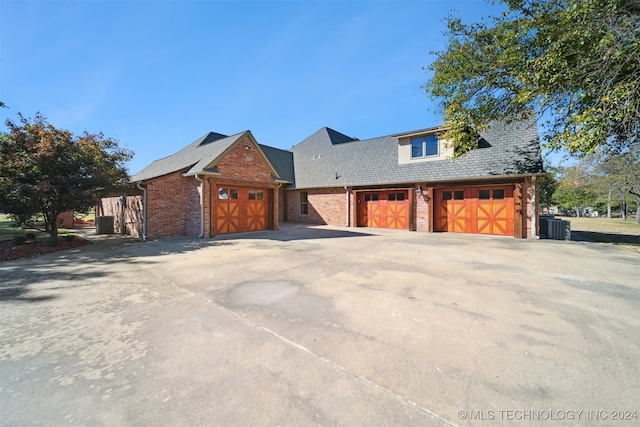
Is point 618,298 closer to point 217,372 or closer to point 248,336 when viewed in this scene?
point 248,336

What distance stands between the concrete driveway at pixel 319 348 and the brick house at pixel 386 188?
6894 millimetres

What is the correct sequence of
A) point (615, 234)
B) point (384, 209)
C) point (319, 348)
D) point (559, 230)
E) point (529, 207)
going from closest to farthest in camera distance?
1. point (319, 348)
2. point (529, 207)
3. point (559, 230)
4. point (615, 234)
5. point (384, 209)

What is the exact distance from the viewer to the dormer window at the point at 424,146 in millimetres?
15053

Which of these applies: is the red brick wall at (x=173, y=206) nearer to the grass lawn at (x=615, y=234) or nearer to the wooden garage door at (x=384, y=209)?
the wooden garage door at (x=384, y=209)

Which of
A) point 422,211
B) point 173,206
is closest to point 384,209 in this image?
point 422,211

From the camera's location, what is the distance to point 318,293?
15.1 ft

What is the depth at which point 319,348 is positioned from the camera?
9.39ft

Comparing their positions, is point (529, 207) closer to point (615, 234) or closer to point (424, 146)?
point (424, 146)

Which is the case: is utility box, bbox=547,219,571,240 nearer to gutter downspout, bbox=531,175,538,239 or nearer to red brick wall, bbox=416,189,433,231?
gutter downspout, bbox=531,175,538,239

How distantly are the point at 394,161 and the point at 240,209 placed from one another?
404 inches

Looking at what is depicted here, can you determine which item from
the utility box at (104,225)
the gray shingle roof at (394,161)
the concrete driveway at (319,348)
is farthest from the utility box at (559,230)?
the utility box at (104,225)

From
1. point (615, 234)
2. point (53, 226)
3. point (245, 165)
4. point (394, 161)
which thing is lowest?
point (615, 234)

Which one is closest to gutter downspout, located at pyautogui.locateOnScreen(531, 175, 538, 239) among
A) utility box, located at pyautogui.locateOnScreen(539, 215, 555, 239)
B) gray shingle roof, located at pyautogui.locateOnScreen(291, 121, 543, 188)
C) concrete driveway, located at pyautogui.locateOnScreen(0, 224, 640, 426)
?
gray shingle roof, located at pyautogui.locateOnScreen(291, 121, 543, 188)

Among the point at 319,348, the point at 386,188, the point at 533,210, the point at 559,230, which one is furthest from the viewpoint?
the point at 386,188
